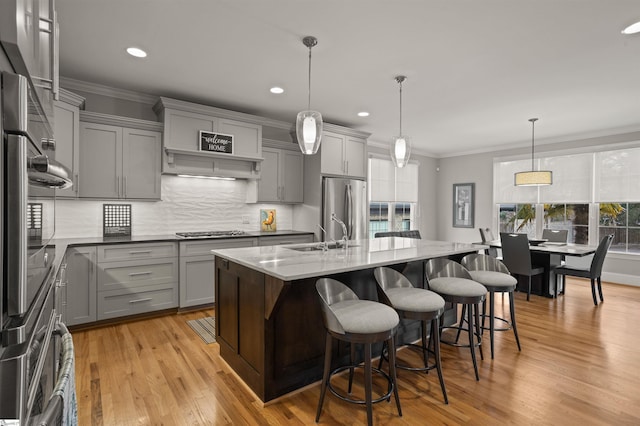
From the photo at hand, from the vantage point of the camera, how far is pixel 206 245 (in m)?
4.13

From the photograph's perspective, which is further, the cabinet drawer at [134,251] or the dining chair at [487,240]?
the dining chair at [487,240]

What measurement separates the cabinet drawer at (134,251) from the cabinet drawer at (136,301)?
36cm

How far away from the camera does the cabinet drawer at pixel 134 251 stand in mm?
3538

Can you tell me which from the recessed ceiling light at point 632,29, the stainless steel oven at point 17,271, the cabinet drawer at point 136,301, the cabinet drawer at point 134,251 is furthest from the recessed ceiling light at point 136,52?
the recessed ceiling light at point 632,29

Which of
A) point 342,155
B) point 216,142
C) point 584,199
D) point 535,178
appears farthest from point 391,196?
point 216,142

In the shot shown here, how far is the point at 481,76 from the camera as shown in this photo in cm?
351

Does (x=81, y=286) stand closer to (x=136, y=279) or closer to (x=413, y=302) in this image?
(x=136, y=279)

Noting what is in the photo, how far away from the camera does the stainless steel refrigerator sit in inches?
200

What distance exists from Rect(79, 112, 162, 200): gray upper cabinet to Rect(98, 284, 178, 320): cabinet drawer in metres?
1.08

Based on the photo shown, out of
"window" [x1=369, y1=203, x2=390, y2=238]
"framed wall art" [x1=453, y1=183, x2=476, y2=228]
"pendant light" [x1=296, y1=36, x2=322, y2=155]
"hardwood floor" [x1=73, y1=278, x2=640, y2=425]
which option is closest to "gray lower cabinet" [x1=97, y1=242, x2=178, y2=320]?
"hardwood floor" [x1=73, y1=278, x2=640, y2=425]

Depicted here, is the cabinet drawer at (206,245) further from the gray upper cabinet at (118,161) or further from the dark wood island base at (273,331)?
the dark wood island base at (273,331)

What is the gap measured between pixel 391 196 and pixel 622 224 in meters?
3.96

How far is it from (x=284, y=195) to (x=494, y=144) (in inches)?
183

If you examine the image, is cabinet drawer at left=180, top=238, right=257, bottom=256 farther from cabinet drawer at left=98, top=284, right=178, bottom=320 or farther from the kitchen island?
the kitchen island
